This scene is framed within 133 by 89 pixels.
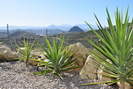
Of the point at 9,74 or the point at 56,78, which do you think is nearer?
the point at 56,78

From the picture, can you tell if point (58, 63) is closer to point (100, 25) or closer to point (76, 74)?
point (76, 74)

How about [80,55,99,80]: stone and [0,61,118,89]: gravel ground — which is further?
[80,55,99,80]: stone

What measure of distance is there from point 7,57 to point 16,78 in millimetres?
2538

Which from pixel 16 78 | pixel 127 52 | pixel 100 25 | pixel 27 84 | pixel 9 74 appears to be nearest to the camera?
pixel 127 52

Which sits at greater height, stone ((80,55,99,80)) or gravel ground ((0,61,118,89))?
stone ((80,55,99,80))

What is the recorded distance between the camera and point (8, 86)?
2988 millimetres

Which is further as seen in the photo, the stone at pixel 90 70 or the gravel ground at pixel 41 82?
the stone at pixel 90 70

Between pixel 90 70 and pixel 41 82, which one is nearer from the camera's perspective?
pixel 41 82

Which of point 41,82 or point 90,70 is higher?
point 90,70

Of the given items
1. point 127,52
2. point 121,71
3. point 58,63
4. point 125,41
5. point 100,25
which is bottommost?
point 58,63

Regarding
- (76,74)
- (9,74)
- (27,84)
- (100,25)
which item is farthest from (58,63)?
(100,25)

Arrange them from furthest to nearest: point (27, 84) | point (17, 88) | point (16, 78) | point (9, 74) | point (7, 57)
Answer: point (7, 57), point (9, 74), point (16, 78), point (27, 84), point (17, 88)

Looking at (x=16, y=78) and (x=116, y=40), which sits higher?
(x=116, y=40)

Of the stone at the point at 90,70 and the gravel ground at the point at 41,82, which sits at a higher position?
the stone at the point at 90,70
